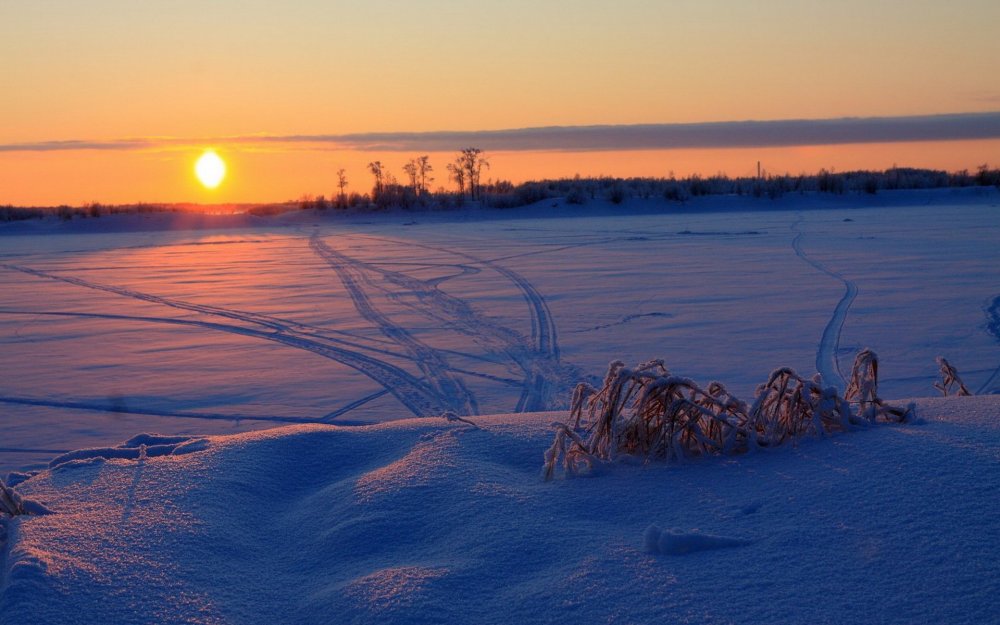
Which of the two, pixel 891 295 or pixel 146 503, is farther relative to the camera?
pixel 891 295

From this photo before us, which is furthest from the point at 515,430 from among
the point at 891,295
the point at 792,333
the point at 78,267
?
the point at 78,267

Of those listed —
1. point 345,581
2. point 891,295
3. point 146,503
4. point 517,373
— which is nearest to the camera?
point 345,581

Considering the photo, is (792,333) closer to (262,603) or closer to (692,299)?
Answer: (692,299)

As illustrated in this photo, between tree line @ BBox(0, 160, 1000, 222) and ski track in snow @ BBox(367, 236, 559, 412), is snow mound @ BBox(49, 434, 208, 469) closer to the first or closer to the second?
ski track in snow @ BBox(367, 236, 559, 412)

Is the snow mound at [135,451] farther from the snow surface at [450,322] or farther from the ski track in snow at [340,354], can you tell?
the ski track in snow at [340,354]

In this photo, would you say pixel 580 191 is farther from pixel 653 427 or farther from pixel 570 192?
pixel 653 427

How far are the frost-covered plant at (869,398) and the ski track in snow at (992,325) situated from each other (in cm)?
313

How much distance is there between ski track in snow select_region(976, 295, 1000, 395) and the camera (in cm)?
612

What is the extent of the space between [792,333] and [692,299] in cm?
227

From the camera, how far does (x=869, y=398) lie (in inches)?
136

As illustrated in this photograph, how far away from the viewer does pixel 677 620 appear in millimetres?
1906

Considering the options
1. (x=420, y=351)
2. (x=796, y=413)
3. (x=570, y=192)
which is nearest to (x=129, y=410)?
A: (x=420, y=351)

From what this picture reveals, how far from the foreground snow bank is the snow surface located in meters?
2.65

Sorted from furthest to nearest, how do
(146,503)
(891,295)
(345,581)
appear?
(891,295)
(146,503)
(345,581)
